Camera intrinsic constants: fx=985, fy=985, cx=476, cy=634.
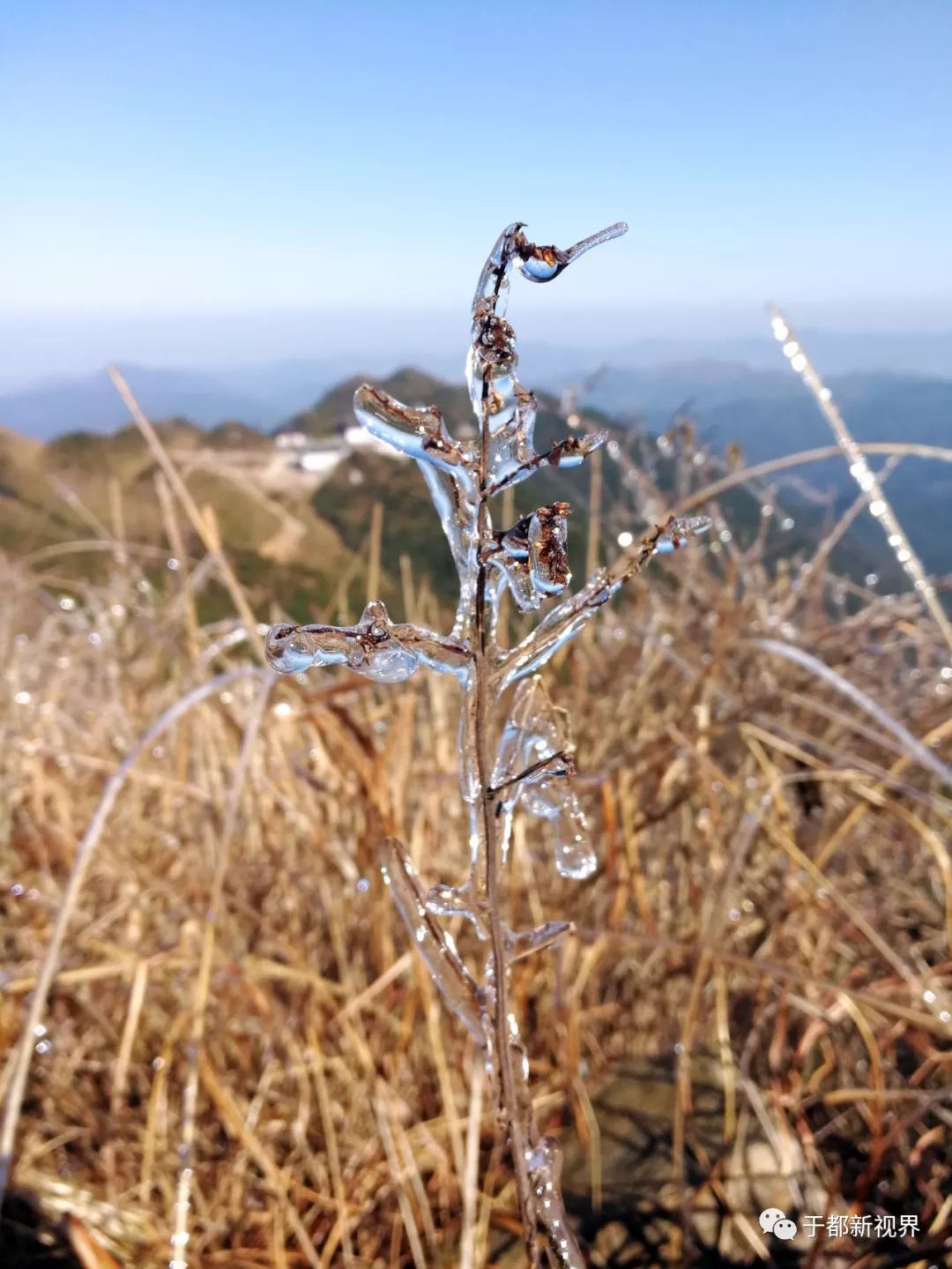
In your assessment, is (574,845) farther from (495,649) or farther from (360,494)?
(360,494)

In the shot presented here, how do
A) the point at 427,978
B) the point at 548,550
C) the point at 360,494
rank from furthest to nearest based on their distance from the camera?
the point at 360,494
the point at 427,978
the point at 548,550

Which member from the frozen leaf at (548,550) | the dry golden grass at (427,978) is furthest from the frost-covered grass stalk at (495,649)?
the dry golden grass at (427,978)

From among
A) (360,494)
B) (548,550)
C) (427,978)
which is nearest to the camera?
(548,550)

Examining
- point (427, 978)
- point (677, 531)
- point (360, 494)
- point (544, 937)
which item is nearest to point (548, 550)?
point (677, 531)

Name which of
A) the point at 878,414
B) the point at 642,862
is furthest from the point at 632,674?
the point at 878,414

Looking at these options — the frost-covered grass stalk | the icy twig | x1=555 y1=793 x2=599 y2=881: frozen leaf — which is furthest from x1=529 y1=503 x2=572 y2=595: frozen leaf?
the icy twig

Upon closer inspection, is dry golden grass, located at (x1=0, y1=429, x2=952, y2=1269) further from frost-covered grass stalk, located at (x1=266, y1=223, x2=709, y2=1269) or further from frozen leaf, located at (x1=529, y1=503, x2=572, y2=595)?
frozen leaf, located at (x1=529, y1=503, x2=572, y2=595)

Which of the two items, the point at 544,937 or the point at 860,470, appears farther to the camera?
the point at 860,470

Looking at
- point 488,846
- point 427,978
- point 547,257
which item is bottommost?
point 427,978
